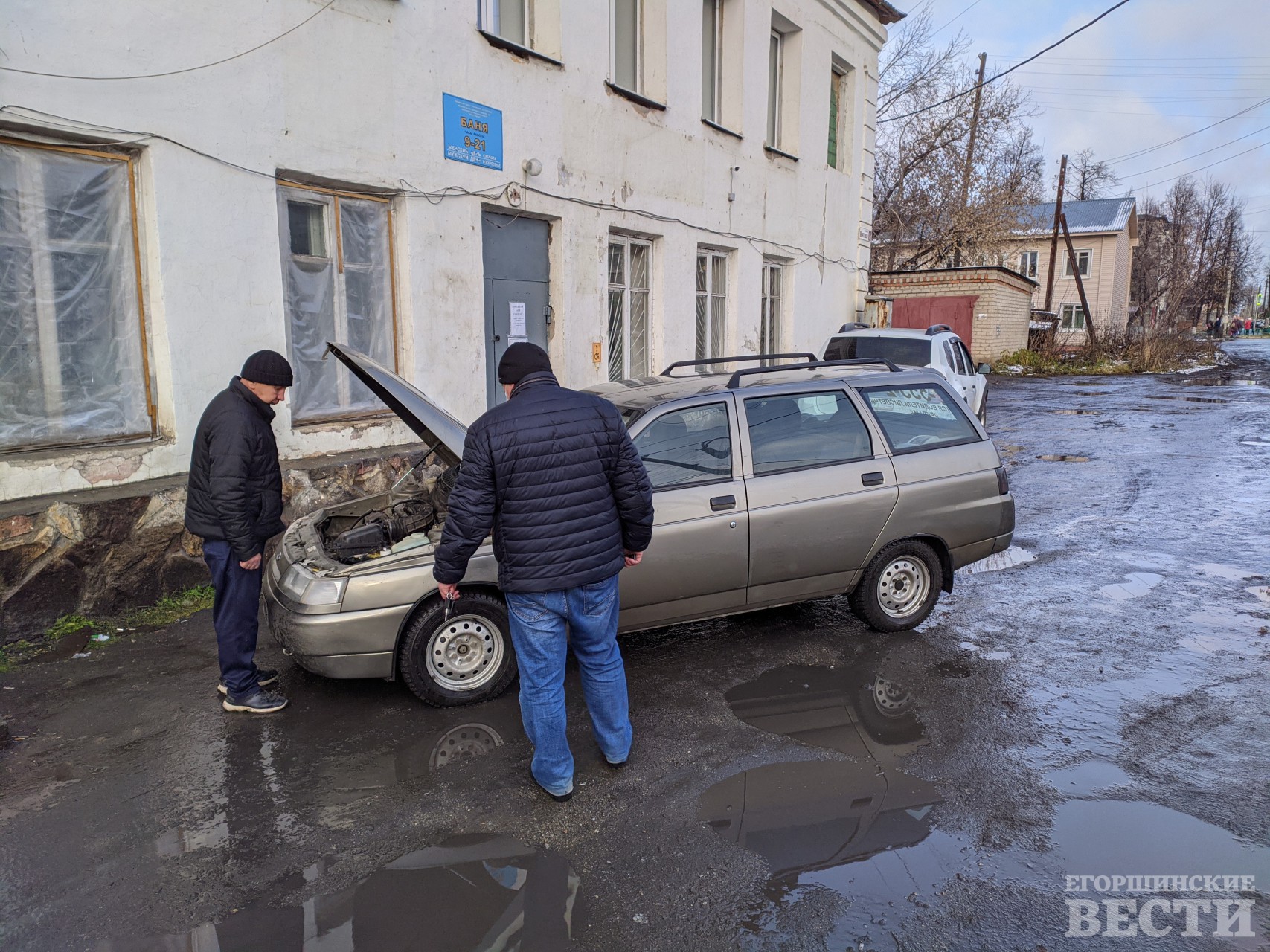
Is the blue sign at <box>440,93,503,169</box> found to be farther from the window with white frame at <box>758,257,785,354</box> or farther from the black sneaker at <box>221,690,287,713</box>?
the window with white frame at <box>758,257,785,354</box>

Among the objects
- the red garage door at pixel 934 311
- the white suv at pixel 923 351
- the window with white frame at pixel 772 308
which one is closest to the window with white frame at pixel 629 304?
the white suv at pixel 923 351

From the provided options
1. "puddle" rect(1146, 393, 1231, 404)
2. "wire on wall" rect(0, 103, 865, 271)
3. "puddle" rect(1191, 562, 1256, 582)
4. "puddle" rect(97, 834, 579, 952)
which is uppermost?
"wire on wall" rect(0, 103, 865, 271)

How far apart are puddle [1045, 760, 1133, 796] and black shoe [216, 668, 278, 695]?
3.86m

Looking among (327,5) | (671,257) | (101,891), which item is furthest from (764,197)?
(101,891)

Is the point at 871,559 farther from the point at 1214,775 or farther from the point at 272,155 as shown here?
the point at 272,155

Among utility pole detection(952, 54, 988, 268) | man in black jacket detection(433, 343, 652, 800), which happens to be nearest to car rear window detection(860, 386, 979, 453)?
man in black jacket detection(433, 343, 652, 800)

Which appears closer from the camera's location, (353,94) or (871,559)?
(871,559)

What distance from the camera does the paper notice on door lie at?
30.4 ft

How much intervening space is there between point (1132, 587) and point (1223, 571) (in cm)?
101

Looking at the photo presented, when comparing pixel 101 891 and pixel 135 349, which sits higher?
pixel 135 349

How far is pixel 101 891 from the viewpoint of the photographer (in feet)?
9.84

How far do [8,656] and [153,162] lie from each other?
10.9ft

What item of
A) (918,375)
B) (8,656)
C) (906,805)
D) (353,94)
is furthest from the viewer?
(353,94)

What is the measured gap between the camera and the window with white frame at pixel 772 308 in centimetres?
1474
